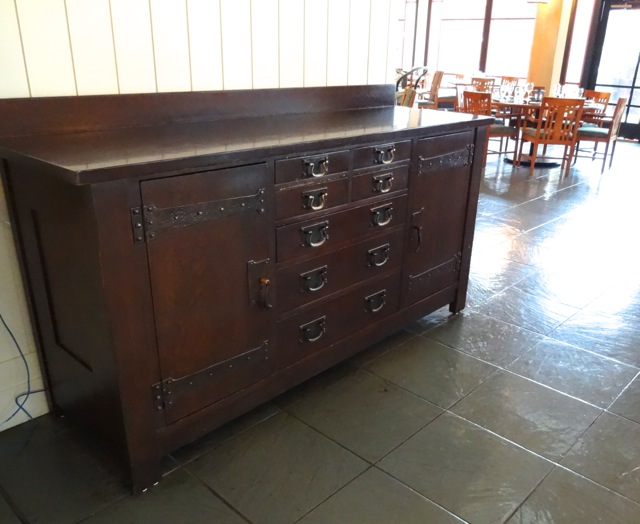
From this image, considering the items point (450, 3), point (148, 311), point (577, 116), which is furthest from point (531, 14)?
point (148, 311)

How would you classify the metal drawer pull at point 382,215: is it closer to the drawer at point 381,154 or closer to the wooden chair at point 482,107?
the drawer at point 381,154

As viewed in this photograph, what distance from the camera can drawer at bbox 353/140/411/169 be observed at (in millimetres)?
1784

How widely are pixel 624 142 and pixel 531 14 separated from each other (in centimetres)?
240

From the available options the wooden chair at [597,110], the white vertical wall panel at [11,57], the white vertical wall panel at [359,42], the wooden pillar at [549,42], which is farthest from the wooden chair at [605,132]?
the white vertical wall panel at [11,57]

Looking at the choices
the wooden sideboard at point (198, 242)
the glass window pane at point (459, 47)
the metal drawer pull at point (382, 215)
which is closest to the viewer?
the wooden sideboard at point (198, 242)

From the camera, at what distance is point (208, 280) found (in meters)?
1.48

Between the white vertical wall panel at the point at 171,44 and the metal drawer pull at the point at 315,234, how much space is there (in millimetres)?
673

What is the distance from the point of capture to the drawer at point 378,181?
5.96 feet

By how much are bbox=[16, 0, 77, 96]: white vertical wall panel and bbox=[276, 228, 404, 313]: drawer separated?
33.2 inches

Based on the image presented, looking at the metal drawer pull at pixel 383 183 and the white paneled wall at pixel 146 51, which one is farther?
the metal drawer pull at pixel 383 183

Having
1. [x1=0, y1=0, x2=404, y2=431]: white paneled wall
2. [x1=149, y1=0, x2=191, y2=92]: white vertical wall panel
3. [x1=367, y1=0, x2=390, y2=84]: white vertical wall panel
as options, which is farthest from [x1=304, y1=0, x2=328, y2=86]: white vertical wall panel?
[x1=149, y1=0, x2=191, y2=92]: white vertical wall panel

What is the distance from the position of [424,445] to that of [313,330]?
0.51 m

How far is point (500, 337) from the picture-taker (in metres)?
2.39

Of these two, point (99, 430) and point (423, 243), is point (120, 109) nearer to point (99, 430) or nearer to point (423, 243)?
point (99, 430)
